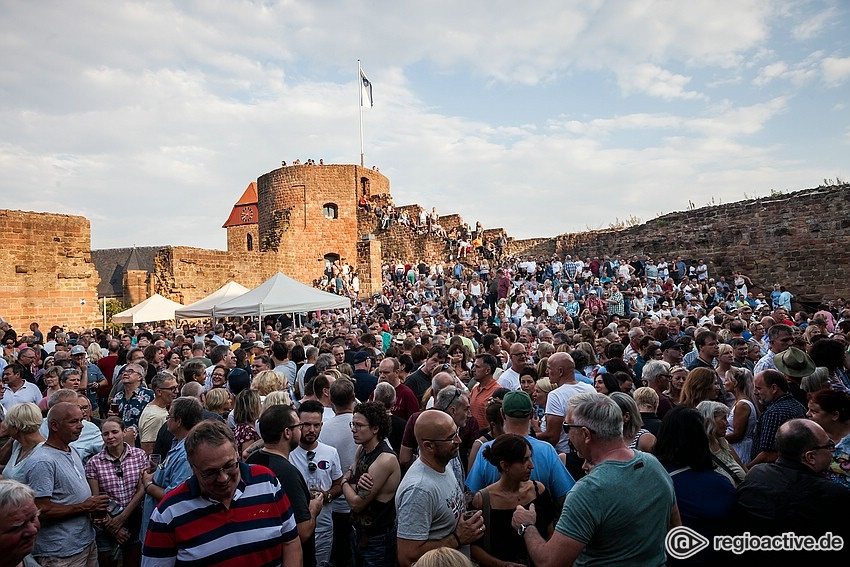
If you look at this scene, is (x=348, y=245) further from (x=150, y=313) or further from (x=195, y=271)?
(x=150, y=313)

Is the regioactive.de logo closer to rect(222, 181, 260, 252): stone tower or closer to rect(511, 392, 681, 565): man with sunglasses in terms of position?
rect(511, 392, 681, 565): man with sunglasses

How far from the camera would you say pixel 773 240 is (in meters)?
17.3

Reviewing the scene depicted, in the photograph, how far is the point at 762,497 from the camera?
2639 mm

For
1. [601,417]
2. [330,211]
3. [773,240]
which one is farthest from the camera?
[330,211]

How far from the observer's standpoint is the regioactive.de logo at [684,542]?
2504mm

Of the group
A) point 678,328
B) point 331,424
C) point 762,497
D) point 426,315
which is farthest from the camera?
point 426,315

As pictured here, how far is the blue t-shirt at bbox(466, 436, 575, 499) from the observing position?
2809 mm

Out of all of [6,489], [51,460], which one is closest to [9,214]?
[51,460]

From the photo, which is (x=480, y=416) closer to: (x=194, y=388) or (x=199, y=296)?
(x=194, y=388)

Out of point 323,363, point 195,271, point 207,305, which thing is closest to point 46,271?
point 207,305

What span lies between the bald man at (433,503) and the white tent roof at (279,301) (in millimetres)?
9318

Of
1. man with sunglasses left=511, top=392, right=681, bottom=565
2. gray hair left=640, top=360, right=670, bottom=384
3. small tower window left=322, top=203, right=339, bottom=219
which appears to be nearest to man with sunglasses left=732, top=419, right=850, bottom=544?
man with sunglasses left=511, top=392, right=681, bottom=565

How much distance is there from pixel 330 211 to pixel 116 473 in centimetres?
2558

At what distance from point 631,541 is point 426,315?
13.9 m
